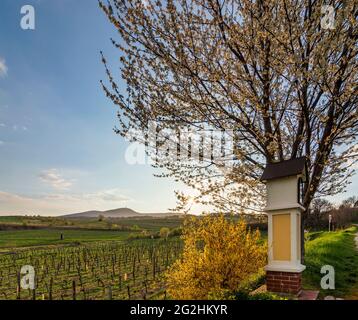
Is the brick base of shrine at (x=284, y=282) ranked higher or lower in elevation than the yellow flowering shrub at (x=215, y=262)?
lower

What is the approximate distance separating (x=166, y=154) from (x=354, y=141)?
17.9ft

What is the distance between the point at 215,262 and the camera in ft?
19.8

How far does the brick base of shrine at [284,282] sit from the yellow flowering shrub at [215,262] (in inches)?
19.4

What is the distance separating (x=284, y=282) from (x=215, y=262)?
1.66 metres

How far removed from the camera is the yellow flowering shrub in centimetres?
600

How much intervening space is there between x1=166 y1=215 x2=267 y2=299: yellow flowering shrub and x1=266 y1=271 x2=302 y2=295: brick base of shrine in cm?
49

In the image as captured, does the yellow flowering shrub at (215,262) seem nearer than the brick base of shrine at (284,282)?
Yes

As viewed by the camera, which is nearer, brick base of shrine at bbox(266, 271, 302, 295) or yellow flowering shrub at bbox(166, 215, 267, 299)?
yellow flowering shrub at bbox(166, 215, 267, 299)

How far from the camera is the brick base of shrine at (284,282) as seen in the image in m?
6.48

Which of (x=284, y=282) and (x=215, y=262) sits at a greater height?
(x=215, y=262)

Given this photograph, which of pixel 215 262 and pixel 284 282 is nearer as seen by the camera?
pixel 215 262

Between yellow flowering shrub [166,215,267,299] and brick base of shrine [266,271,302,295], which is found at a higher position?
yellow flowering shrub [166,215,267,299]

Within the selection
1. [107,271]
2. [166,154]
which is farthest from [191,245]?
[107,271]

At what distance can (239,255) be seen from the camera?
6156 millimetres
